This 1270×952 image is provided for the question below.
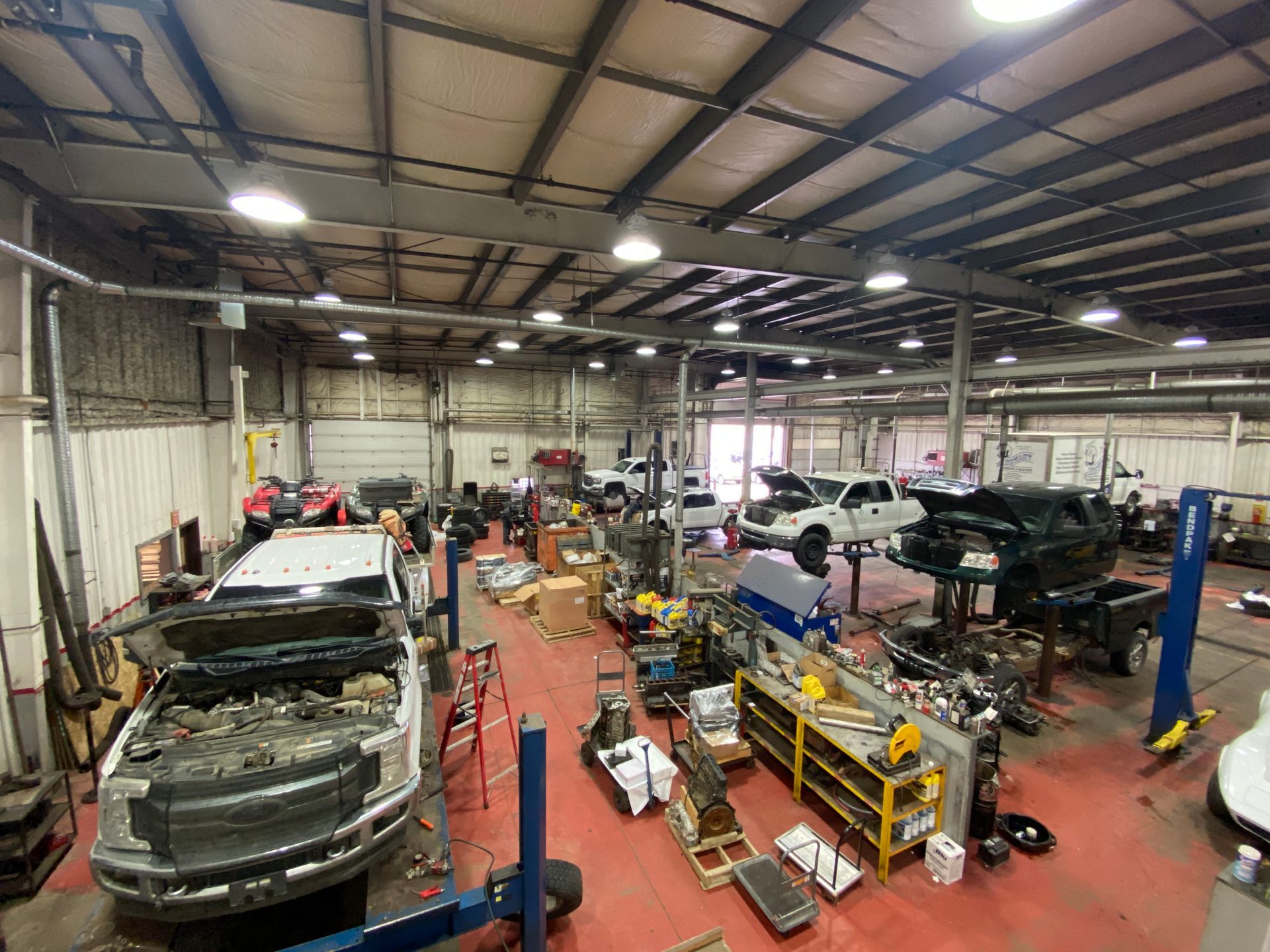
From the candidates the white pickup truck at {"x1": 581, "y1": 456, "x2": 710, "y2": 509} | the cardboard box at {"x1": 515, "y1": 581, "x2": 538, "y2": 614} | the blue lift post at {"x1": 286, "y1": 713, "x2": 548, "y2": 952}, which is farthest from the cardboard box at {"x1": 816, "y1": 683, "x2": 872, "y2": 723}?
the white pickup truck at {"x1": 581, "y1": 456, "x2": 710, "y2": 509}

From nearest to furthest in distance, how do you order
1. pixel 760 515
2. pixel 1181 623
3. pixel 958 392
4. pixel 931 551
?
pixel 1181 623 → pixel 931 551 → pixel 958 392 → pixel 760 515

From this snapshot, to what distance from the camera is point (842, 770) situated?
364 centimetres

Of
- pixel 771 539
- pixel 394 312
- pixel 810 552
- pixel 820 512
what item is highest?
pixel 394 312

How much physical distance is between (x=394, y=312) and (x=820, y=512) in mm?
8124

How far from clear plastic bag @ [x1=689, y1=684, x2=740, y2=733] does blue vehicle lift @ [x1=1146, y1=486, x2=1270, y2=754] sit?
3937 mm

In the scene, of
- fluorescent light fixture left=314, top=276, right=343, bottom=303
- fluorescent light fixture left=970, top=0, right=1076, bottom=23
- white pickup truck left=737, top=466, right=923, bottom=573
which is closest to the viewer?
fluorescent light fixture left=970, top=0, right=1076, bottom=23

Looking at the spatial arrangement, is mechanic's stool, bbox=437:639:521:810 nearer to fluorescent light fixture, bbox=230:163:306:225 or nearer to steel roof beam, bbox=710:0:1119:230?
fluorescent light fixture, bbox=230:163:306:225

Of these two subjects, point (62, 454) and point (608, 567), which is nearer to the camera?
point (62, 454)

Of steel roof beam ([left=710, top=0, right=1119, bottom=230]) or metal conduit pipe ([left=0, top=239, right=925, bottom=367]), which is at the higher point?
steel roof beam ([left=710, top=0, right=1119, bottom=230])

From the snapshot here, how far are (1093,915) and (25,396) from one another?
8.08 meters

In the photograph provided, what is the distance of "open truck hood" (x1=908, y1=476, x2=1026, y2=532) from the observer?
5.80 metres

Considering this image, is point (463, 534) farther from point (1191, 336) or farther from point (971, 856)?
point (1191, 336)

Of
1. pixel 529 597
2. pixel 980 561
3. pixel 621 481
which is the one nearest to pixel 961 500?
pixel 980 561

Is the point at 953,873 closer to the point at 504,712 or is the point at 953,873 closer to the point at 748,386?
the point at 504,712
